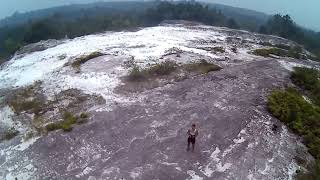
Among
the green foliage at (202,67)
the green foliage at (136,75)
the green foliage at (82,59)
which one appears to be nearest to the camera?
the green foliage at (136,75)

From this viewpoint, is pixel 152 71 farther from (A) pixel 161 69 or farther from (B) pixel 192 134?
(B) pixel 192 134

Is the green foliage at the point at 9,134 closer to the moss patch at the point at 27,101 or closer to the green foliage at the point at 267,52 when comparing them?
the moss patch at the point at 27,101

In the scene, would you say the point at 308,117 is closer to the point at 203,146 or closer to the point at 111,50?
the point at 203,146

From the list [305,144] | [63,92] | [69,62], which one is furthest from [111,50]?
[305,144]

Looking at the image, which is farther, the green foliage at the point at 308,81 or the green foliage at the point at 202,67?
the green foliage at the point at 202,67

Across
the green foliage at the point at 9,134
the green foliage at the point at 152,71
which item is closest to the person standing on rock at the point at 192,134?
the green foliage at the point at 9,134

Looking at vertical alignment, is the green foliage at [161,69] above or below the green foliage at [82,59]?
above

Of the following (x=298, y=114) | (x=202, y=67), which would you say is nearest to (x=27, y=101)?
(x=202, y=67)

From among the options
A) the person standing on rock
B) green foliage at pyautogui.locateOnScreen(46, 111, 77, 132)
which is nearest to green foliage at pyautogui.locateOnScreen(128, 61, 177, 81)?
green foliage at pyautogui.locateOnScreen(46, 111, 77, 132)
